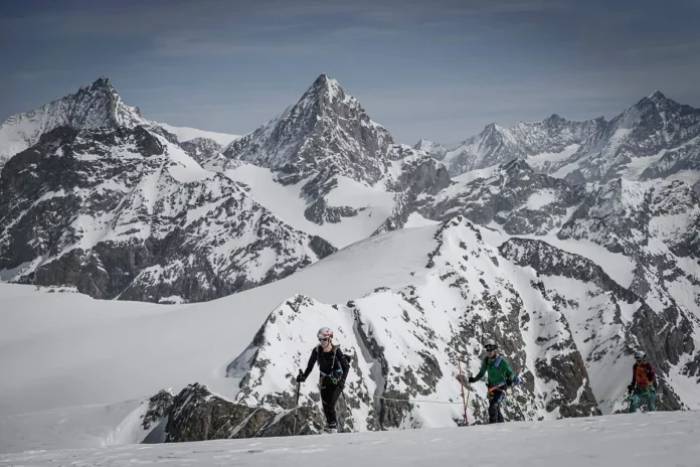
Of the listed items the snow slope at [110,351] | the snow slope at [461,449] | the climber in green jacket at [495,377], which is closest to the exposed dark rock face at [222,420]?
the climber in green jacket at [495,377]

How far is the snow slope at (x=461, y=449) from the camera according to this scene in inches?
618

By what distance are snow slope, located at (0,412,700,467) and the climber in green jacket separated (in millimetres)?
3373

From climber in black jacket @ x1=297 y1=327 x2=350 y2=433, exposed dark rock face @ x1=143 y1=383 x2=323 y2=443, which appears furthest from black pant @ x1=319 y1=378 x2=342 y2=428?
exposed dark rock face @ x1=143 y1=383 x2=323 y2=443

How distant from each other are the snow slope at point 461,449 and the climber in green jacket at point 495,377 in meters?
3.37

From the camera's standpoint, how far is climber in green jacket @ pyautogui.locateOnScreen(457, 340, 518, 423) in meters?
26.4

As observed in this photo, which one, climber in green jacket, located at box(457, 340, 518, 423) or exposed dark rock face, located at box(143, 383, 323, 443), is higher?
climber in green jacket, located at box(457, 340, 518, 423)

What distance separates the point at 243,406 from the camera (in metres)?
51.4

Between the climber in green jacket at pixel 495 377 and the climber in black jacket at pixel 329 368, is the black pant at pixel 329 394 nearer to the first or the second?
the climber in black jacket at pixel 329 368

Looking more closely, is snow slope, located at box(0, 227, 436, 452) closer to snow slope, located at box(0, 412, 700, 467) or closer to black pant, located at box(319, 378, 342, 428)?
black pant, located at box(319, 378, 342, 428)

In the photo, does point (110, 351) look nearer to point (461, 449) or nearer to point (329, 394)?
point (329, 394)

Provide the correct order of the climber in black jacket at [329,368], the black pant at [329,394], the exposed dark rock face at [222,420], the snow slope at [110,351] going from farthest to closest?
the snow slope at [110,351] < the exposed dark rock face at [222,420] < the black pant at [329,394] < the climber in black jacket at [329,368]

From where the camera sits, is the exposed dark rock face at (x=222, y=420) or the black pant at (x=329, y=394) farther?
the exposed dark rock face at (x=222, y=420)

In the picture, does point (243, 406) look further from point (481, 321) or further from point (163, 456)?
point (481, 321)

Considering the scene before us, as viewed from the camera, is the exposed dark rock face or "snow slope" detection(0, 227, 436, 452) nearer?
the exposed dark rock face
